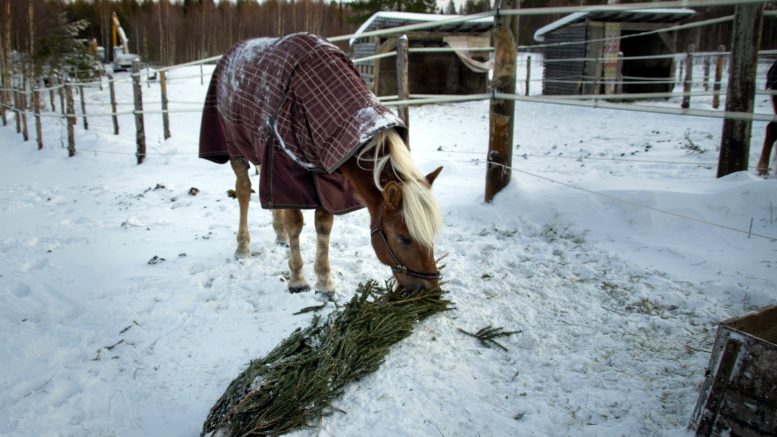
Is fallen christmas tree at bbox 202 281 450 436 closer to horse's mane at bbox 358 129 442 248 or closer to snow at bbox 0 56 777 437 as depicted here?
snow at bbox 0 56 777 437

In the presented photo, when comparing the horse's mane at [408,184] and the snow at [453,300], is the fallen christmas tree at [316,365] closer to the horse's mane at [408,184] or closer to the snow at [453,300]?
the snow at [453,300]

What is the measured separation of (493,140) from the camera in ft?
13.3

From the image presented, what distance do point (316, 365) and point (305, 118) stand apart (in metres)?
1.35

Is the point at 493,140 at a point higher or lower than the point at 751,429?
higher

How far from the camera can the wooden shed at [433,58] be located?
13.5 meters

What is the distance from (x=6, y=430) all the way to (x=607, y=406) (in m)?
2.46

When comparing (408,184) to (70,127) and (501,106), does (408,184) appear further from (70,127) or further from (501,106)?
(70,127)

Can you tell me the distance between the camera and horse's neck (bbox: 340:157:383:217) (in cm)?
243

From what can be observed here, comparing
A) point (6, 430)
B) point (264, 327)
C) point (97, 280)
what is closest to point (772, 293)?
point (264, 327)

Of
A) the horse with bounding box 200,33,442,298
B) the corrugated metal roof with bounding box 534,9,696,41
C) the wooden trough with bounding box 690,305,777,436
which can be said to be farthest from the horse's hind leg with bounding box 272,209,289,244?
the corrugated metal roof with bounding box 534,9,696,41

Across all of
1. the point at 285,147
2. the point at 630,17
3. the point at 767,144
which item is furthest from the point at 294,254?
the point at 630,17

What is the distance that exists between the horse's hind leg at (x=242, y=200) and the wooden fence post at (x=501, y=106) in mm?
2077

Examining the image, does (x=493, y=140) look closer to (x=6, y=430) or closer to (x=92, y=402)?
(x=92, y=402)

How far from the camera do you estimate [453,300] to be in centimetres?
271
